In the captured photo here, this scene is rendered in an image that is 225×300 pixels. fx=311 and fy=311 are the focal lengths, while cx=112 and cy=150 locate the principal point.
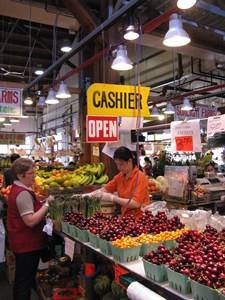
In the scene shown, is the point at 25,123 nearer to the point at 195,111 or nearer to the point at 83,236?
the point at 195,111

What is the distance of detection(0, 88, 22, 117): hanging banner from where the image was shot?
7574mm

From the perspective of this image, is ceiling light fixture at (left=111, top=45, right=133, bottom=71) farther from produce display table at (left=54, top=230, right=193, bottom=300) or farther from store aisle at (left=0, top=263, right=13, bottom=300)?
store aisle at (left=0, top=263, right=13, bottom=300)

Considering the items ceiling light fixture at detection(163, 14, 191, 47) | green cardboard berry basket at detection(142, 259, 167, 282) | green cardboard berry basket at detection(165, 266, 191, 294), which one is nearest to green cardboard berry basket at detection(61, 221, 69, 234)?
green cardboard berry basket at detection(142, 259, 167, 282)

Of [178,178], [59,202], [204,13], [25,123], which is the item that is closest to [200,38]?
[204,13]

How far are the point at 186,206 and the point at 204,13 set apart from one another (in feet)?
11.2

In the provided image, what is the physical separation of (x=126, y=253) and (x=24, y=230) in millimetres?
1439

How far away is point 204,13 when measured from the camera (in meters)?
5.49

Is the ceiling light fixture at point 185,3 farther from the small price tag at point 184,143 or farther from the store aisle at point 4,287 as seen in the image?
the store aisle at point 4,287

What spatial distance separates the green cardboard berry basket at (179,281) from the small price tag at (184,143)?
7.55 feet

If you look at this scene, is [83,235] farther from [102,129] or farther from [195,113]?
[195,113]

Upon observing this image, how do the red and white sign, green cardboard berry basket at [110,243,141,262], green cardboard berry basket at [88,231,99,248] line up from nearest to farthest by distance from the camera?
green cardboard berry basket at [110,243,141,262] < green cardboard berry basket at [88,231,99,248] < the red and white sign

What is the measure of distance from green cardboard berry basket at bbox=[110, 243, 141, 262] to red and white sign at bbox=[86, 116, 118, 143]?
2355 mm

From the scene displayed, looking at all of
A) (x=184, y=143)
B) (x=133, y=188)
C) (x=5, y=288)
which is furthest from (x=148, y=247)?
(x=5, y=288)

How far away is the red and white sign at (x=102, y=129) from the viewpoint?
4.46 meters
